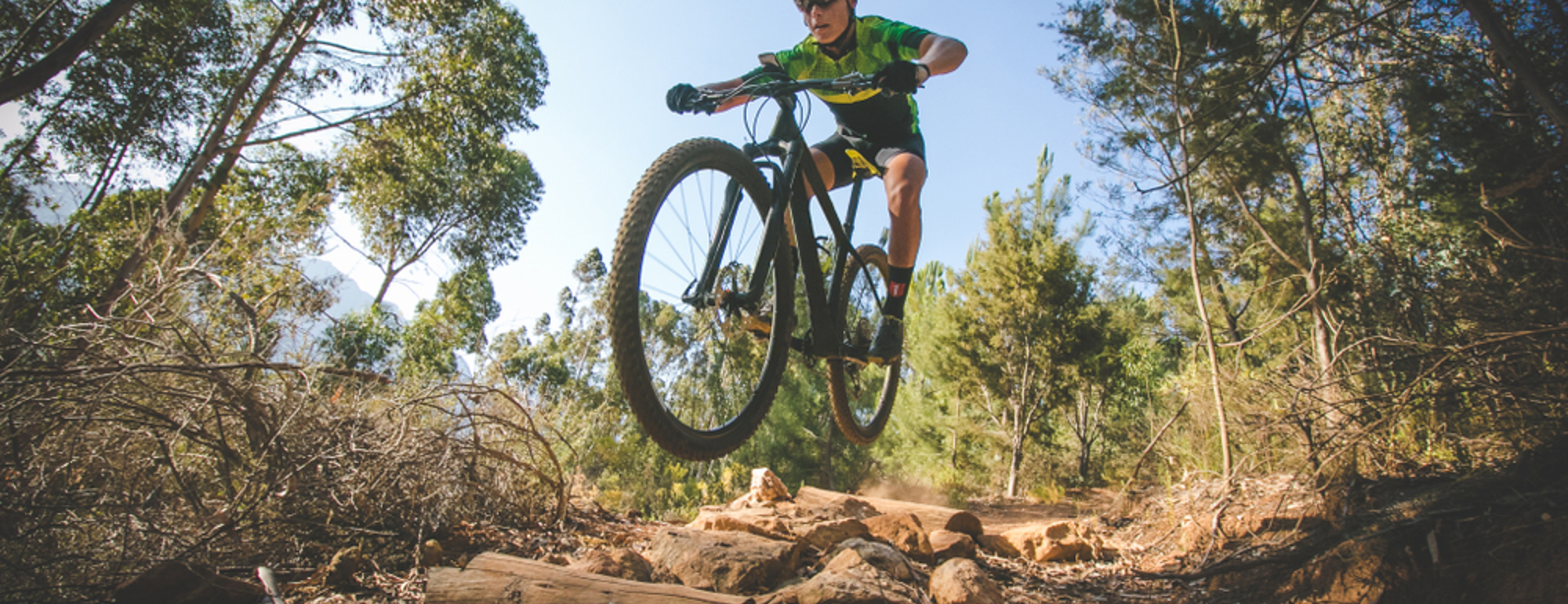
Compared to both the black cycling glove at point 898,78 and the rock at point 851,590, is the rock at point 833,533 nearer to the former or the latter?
the rock at point 851,590

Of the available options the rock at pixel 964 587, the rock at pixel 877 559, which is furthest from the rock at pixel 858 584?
the rock at pixel 964 587

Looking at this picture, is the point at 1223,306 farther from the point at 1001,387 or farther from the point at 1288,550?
the point at 1288,550

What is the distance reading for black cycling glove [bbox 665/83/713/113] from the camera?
7.72ft

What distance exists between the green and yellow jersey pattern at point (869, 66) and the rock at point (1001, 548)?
298 centimetres

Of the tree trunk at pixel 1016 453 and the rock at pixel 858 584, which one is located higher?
the tree trunk at pixel 1016 453

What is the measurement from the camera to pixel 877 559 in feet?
8.74

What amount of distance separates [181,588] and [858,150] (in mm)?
3158

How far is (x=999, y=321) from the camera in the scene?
14805 mm

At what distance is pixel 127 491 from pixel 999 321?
47.8ft

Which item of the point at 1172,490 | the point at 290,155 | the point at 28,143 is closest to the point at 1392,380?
the point at 1172,490

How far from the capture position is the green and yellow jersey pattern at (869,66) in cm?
280

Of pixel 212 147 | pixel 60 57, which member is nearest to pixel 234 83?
pixel 212 147

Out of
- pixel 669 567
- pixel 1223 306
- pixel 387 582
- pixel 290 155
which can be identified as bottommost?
pixel 387 582

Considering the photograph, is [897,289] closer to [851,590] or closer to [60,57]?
[851,590]
